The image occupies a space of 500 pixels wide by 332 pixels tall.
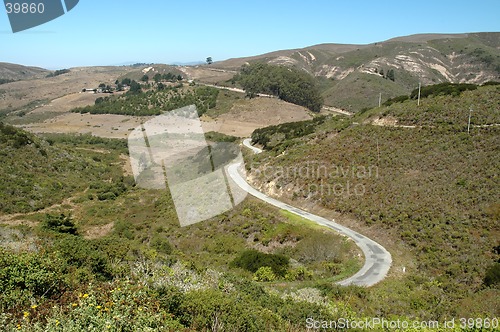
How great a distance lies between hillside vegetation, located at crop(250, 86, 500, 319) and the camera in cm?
1491

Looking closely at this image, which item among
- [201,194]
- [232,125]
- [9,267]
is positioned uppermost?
[9,267]

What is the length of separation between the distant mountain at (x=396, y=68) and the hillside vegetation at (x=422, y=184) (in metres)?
70.8

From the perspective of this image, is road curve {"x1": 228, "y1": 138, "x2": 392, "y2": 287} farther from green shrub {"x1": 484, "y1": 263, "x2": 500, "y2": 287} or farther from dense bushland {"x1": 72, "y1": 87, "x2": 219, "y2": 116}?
dense bushland {"x1": 72, "y1": 87, "x2": 219, "y2": 116}

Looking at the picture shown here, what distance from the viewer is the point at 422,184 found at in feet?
80.7

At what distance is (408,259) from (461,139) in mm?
14204

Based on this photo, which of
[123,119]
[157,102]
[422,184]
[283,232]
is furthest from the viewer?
[157,102]

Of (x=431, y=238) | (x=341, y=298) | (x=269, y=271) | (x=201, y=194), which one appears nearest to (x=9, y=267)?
(x=341, y=298)

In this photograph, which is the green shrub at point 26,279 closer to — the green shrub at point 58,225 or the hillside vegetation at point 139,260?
the hillside vegetation at point 139,260

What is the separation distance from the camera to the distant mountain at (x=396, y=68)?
113938 millimetres

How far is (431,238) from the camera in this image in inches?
760

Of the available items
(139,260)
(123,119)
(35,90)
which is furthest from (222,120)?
(35,90)

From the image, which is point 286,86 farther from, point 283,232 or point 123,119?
point 283,232

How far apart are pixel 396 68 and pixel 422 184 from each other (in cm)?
12860

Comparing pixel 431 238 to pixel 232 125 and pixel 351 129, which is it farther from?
pixel 232 125
